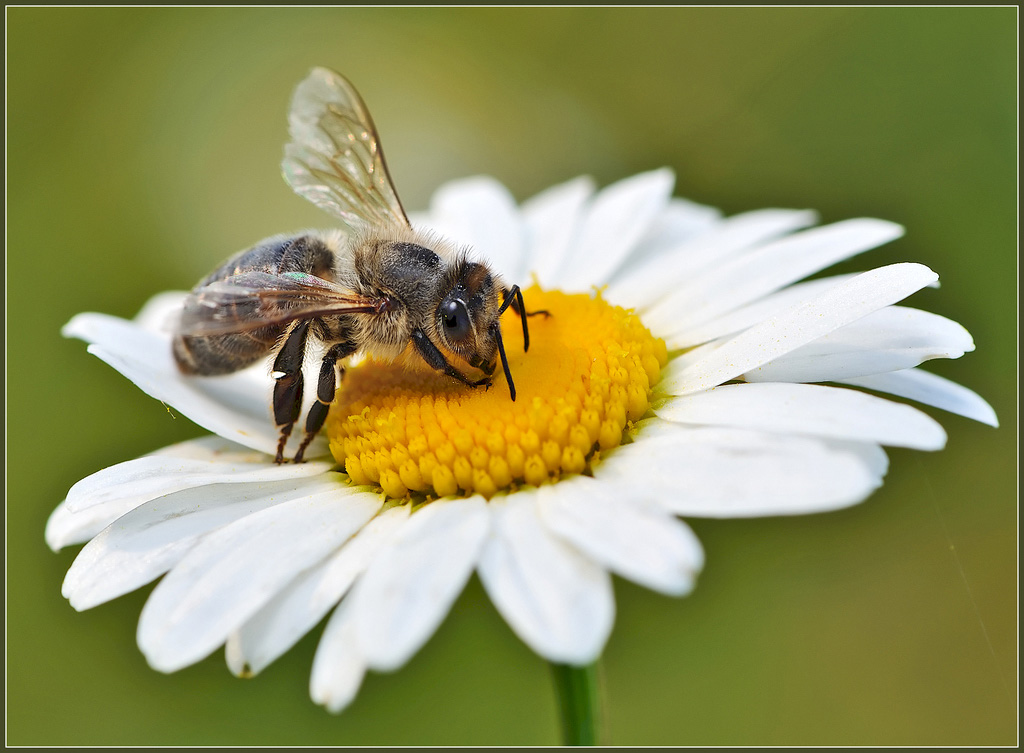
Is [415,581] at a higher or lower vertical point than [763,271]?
higher

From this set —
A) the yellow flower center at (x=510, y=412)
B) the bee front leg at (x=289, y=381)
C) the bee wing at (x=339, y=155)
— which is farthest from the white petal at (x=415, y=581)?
the bee wing at (x=339, y=155)

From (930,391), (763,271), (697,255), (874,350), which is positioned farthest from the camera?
(697,255)

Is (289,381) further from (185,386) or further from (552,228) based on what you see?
(552,228)

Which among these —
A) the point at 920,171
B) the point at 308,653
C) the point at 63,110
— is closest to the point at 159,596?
the point at 308,653

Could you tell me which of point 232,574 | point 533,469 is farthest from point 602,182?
point 232,574

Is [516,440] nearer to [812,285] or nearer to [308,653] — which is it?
[812,285]

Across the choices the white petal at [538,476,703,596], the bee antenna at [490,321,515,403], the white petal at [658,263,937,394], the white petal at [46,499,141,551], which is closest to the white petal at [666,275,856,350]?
the white petal at [658,263,937,394]
